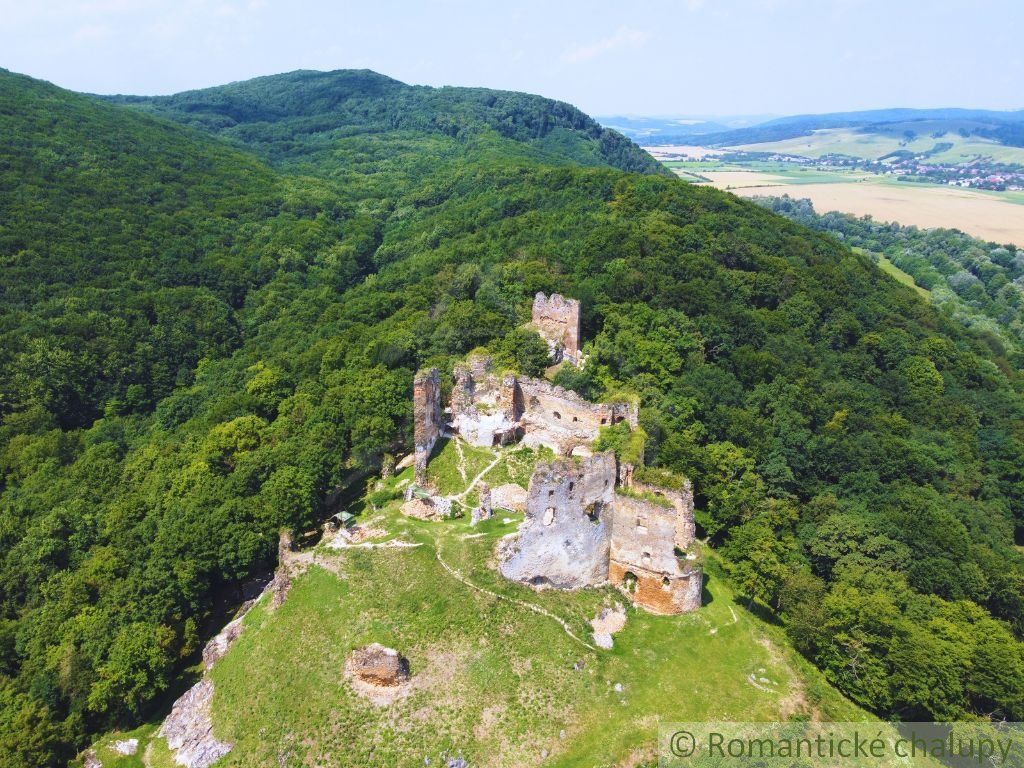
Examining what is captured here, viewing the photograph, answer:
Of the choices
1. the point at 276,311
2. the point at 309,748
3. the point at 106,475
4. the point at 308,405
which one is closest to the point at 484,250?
the point at 276,311

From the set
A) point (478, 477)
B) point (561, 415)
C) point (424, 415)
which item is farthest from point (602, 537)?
point (424, 415)

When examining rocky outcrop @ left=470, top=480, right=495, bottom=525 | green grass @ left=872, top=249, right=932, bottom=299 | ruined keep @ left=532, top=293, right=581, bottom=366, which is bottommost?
green grass @ left=872, top=249, right=932, bottom=299

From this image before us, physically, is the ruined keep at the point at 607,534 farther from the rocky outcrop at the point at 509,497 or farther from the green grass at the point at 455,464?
the green grass at the point at 455,464

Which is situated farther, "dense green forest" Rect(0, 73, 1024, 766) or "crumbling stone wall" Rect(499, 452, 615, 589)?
"dense green forest" Rect(0, 73, 1024, 766)

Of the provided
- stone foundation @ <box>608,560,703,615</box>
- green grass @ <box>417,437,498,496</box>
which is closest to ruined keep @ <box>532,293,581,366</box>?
green grass @ <box>417,437,498,496</box>

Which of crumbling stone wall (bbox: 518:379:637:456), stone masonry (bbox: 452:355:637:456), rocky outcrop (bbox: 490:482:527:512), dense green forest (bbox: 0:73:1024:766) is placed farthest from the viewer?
stone masonry (bbox: 452:355:637:456)

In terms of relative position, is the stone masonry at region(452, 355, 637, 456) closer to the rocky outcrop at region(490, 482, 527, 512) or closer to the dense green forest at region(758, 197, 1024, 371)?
the rocky outcrop at region(490, 482, 527, 512)

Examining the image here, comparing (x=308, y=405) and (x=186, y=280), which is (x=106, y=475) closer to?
(x=308, y=405)

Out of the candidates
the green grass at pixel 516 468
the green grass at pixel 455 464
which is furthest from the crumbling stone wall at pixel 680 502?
the green grass at pixel 455 464
